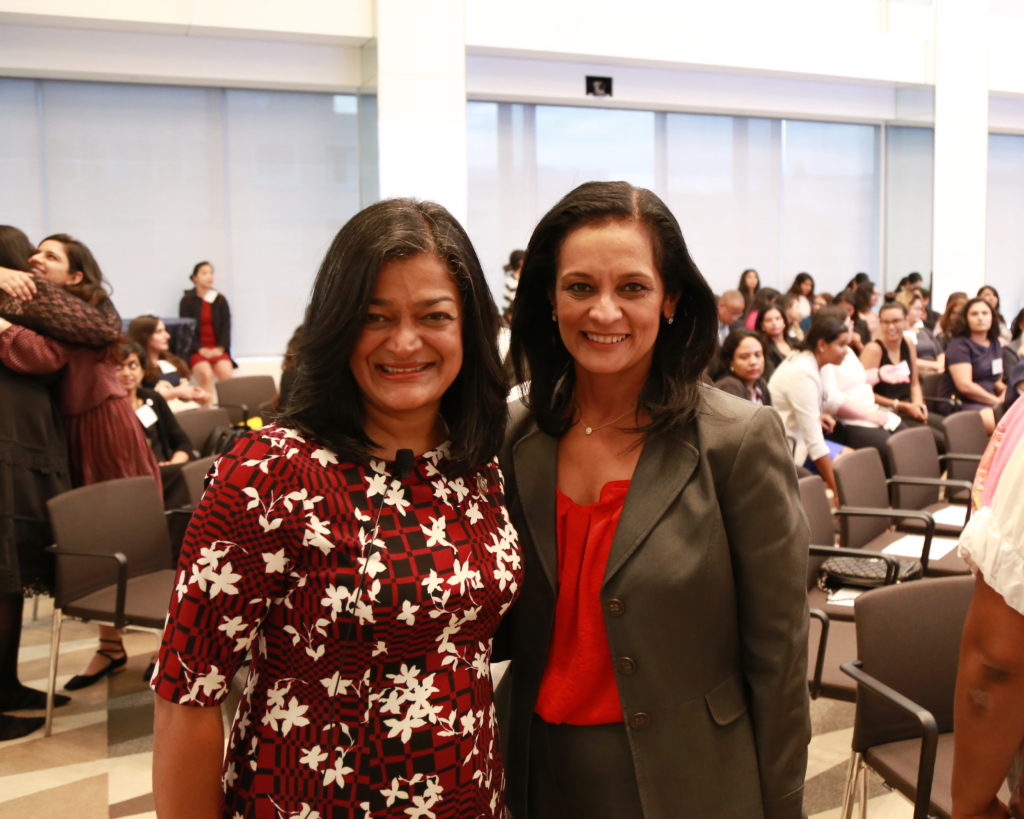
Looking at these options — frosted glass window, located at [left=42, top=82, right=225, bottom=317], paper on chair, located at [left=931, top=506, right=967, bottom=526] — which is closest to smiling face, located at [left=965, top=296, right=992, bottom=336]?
paper on chair, located at [left=931, top=506, right=967, bottom=526]

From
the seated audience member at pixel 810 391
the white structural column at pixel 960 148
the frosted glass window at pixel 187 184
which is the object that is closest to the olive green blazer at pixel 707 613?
the seated audience member at pixel 810 391

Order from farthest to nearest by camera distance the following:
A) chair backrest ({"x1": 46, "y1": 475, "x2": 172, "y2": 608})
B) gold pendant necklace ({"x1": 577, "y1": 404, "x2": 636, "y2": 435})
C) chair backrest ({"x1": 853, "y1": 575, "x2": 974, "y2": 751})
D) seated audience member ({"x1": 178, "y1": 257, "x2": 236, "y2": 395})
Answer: seated audience member ({"x1": 178, "y1": 257, "x2": 236, "y2": 395}) < chair backrest ({"x1": 46, "y1": 475, "x2": 172, "y2": 608}) < chair backrest ({"x1": 853, "y1": 575, "x2": 974, "y2": 751}) < gold pendant necklace ({"x1": 577, "y1": 404, "x2": 636, "y2": 435})

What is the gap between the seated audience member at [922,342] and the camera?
9430 mm

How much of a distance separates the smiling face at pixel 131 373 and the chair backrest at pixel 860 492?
3.42 meters

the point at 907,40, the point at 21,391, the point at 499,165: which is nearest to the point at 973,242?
the point at 907,40

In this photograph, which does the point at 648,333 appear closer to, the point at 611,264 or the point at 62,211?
the point at 611,264

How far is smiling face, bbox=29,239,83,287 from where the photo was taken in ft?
12.8

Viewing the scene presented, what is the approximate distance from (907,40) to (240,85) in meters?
8.11

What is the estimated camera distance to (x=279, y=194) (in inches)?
427

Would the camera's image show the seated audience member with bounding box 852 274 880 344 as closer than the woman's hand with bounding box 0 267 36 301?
No

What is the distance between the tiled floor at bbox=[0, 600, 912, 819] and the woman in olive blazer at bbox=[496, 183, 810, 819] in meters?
1.84

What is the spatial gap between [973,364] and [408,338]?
728cm

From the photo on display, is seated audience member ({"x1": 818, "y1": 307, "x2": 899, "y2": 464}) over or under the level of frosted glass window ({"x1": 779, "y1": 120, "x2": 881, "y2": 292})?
under

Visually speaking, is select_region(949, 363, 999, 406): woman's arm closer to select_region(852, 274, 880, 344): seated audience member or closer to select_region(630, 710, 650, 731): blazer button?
select_region(852, 274, 880, 344): seated audience member
